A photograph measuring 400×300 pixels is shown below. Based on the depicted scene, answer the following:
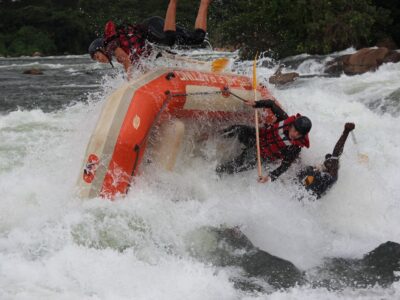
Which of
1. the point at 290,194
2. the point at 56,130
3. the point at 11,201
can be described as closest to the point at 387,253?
the point at 290,194

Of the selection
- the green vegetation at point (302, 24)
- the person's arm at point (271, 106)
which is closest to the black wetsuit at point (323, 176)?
the person's arm at point (271, 106)

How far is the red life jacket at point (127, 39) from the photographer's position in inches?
237

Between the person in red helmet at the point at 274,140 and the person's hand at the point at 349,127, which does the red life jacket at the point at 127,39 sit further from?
the person's hand at the point at 349,127

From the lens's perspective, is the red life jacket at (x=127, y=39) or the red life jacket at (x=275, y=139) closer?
the red life jacket at (x=275, y=139)

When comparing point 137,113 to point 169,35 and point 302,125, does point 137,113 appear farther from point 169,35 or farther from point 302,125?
point 302,125

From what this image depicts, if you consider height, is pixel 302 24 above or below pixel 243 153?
above

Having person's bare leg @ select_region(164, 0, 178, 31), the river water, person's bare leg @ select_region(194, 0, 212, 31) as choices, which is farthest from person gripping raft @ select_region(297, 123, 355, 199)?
person's bare leg @ select_region(164, 0, 178, 31)

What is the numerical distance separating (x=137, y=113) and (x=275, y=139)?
55.6 inches

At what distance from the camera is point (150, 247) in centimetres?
455

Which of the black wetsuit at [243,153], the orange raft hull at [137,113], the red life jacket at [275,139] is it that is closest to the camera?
the orange raft hull at [137,113]

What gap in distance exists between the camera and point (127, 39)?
20.0 feet

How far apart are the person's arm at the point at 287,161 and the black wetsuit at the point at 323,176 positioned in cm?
22

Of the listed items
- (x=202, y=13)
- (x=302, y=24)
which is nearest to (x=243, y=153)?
(x=202, y=13)

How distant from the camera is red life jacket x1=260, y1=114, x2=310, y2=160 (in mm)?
5484
